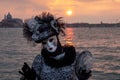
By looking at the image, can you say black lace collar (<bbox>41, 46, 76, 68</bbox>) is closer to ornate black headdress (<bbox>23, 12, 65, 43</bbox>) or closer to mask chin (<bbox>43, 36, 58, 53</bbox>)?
mask chin (<bbox>43, 36, 58, 53</bbox>)

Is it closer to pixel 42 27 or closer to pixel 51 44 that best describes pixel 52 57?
pixel 51 44

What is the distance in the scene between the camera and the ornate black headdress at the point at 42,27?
415cm

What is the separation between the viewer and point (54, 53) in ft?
13.5

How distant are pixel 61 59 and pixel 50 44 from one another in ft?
0.58

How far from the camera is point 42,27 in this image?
416 centimetres

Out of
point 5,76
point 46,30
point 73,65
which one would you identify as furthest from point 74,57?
point 5,76

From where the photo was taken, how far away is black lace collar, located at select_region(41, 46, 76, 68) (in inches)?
162

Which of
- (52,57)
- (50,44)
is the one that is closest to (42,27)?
(50,44)

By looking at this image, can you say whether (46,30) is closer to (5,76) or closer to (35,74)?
(35,74)

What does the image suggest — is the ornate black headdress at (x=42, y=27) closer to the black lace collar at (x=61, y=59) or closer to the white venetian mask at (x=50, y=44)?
the white venetian mask at (x=50, y=44)

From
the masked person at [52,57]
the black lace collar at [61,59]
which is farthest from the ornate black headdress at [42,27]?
the black lace collar at [61,59]

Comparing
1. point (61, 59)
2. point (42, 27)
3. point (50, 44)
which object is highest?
point (42, 27)

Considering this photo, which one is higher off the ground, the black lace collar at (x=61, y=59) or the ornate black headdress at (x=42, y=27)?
the ornate black headdress at (x=42, y=27)

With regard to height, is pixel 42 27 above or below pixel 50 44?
Result: above
